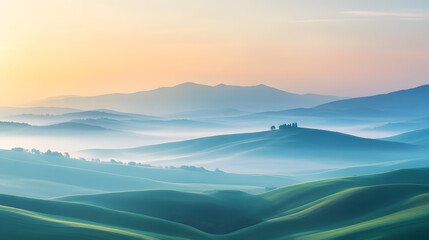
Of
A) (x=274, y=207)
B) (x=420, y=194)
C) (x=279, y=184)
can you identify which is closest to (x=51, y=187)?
(x=279, y=184)

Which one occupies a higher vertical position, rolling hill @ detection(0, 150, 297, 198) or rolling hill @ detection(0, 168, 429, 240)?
rolling hill @ detection(0, 150, 297, 198)

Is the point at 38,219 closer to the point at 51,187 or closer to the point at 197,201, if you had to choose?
the point at 197,201

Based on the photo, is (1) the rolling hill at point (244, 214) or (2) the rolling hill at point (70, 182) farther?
(2) the rolling hill at point (70, 182)

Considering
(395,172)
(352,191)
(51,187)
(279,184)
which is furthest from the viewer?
(279,184)

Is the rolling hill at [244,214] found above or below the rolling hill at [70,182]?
below

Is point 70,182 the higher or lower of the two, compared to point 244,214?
higher

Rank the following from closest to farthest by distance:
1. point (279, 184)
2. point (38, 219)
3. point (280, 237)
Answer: point (38, 219), point (280, 237), point (279, 184)

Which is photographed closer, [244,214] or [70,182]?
[244,214]

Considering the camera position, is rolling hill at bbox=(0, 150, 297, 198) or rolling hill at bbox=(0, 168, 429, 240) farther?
rolling hill at bbox=(0, 150, 297, 198)
